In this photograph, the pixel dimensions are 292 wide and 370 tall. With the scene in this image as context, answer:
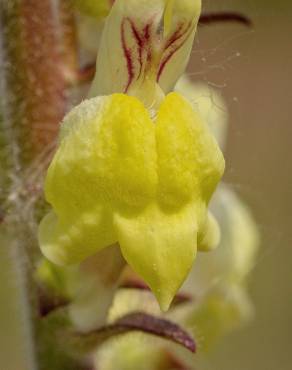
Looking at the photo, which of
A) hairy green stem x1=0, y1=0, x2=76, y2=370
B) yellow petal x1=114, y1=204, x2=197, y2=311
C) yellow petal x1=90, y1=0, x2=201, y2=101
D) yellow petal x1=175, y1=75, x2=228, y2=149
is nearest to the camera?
yellow petal x1=114, y1=204, x2=197, y2=311

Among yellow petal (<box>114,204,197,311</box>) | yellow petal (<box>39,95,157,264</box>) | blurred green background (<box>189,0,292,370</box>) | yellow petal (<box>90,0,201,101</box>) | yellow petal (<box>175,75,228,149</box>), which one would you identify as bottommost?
blurred green background (<box>189,0,292,370</box>)

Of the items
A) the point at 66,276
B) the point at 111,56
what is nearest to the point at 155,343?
the point at 66,276

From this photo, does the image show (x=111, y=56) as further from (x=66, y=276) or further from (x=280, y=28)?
(x=280, y=28)

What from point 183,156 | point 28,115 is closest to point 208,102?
point 28,115

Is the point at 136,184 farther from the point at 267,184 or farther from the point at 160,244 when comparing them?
the point at 267,184

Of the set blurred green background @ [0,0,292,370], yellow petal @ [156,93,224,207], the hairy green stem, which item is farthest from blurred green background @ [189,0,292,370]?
yellow petal @ [156,93,224,207]

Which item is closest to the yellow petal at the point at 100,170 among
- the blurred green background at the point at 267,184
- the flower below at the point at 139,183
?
the flower below at the point at 139,183

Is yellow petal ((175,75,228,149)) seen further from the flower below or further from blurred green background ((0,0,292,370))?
blurred green background ((0,0,292,370))

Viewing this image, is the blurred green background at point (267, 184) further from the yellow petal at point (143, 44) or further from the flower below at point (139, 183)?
the flower below at point (139, 183)
